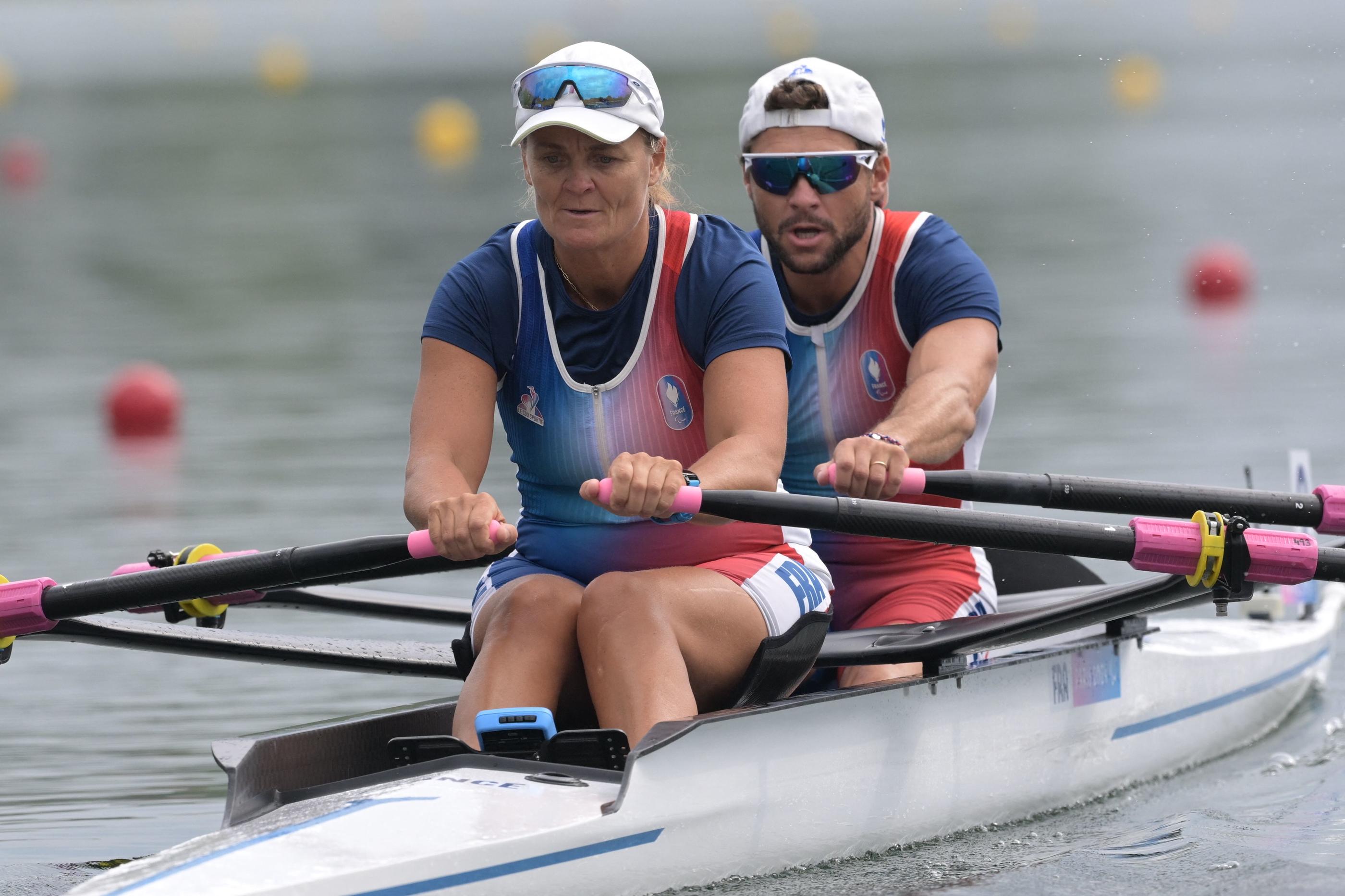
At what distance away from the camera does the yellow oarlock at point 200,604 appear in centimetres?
481

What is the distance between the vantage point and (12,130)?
33.5 metres

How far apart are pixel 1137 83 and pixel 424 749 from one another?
3157 cm

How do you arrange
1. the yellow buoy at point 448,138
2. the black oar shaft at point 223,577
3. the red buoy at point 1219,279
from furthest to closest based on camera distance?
the yellow buoy at point 448,138 < the red buoy at point 1219,279 < the black oar shaft at point 223,577

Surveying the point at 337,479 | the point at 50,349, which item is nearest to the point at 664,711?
the point at 337,479

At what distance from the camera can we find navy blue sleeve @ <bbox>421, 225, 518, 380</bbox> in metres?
4.04

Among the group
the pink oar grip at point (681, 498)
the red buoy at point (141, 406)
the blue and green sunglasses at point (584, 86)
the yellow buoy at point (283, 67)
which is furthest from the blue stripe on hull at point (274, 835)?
the yellow buoy at point (283, 67)

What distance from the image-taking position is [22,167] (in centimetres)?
2688

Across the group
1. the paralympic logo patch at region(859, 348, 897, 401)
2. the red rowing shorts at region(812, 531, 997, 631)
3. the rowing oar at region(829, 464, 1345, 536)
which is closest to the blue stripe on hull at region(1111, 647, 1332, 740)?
the red rowing shorts at region(812, 531, 997, 631)

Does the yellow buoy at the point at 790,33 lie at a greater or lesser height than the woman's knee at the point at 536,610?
greater

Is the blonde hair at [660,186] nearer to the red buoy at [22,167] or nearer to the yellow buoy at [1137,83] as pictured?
the red buoy at [22,167]

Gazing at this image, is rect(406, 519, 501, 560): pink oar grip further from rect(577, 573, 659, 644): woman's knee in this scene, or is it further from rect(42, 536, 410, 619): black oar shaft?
rect(577, 573, 659, 644): woman's knee

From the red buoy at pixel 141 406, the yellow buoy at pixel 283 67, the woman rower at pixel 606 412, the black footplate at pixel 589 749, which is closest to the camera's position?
the black footplate at pixel 589 749

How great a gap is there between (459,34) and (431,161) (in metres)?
40.4

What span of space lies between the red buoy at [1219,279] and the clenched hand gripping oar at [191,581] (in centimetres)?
1153
